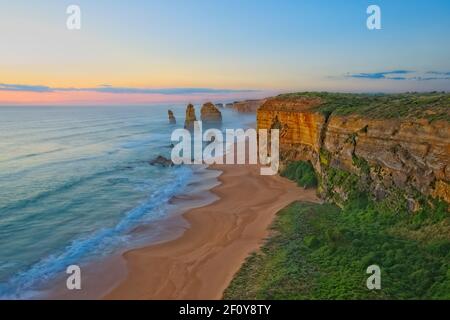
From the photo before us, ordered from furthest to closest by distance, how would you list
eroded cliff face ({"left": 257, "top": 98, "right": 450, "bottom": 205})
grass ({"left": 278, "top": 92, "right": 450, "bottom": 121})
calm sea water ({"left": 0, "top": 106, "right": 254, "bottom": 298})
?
calm sea water ({"left": 0, "top": 106, "right": 254, "bottom": 298}), grass ({"left": 278, "top": 92, "right": 450, "bottom": 121}), eroded cliff face ({"left": 257, "top": 98, "right": 450, "bottom": 205})

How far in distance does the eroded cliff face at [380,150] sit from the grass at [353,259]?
4.26ft

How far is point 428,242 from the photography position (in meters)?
15.1

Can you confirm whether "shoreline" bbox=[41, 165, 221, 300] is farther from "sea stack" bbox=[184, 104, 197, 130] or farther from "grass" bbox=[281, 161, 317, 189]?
"sea stack" bbox=[184, 104, 197, 130]

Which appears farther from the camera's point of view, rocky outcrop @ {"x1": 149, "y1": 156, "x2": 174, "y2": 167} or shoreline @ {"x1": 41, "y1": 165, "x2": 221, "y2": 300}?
rocky outcrop @ {"x1": 149, "y1": 156, "x2": 174, "y2": 167}

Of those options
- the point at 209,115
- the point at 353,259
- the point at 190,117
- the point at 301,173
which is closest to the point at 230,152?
the point at 301,173

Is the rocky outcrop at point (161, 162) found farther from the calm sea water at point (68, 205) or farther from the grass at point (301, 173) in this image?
the grass at point (301, 173)

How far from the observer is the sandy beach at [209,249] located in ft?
49.1

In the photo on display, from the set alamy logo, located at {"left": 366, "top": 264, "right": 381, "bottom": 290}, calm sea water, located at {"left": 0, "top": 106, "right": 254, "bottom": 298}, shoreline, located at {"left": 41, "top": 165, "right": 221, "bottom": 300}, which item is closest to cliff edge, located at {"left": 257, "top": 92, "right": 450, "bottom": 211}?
alamy logo, located at {"left": 366, "top": 264, "right": 381, "bottom": 290}

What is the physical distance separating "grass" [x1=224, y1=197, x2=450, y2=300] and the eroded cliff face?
4.26 ft

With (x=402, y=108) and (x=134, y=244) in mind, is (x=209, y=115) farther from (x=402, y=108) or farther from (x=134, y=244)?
(x=134, y=244)

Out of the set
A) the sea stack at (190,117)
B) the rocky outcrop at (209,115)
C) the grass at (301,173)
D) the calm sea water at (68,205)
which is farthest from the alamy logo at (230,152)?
the rocky outcrop at (209,115)

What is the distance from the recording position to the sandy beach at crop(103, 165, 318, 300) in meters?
15.0
